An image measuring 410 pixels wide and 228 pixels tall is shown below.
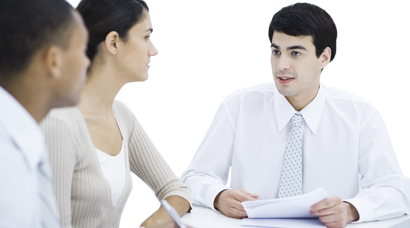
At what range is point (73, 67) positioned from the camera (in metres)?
1.03

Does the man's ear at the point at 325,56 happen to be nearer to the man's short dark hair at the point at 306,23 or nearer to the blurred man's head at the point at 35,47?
the man's short dark hair at the point at 306,23

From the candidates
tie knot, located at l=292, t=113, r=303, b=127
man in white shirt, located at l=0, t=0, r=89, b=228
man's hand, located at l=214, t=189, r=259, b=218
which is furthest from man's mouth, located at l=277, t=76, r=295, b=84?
man in white shirt, located at l=0, t=0, r=89, b=228

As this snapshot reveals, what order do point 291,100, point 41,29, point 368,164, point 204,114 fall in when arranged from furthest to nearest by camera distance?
point 204,114 < point 291,100 < point 368,164 < point 41,29

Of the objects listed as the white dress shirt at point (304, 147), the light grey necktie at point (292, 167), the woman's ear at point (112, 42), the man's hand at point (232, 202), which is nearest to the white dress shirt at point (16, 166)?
the woman's ear at point (112, 42)

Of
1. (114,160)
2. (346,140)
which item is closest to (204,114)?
(346,140)

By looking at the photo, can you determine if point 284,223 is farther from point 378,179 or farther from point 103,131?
point 103,131

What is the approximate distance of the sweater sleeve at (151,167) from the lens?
6.31ft

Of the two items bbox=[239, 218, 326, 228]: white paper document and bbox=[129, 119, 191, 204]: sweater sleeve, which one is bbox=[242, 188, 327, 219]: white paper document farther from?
bbox=[129, 119, 191, 204]: sweater sleeve

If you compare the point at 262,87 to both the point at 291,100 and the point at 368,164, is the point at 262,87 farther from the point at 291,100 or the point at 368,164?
the point at 368,164

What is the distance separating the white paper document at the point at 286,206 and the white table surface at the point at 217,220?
9 centimetres

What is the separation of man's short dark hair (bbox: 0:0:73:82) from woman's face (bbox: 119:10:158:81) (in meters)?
0.71

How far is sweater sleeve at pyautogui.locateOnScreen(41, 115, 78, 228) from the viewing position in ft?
4.61

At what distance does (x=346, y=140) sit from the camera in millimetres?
2248

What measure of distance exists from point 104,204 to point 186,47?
2.23 m
